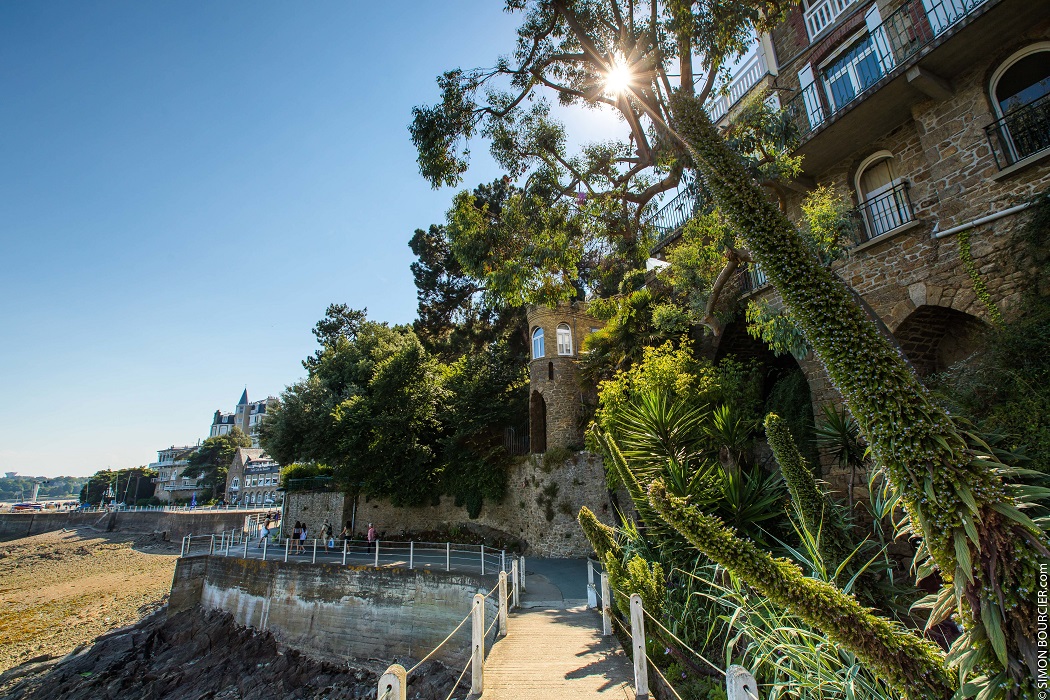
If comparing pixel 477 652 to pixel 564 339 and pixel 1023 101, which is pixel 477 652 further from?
pixel 564 339

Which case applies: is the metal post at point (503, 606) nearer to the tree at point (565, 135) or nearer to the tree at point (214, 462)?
the tree at point (565, 135)

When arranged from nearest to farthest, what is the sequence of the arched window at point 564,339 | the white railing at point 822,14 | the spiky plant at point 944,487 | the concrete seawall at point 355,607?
the spiky plant at point 944,487
the white railing at point 822,14
the concrete seawall at point 355,607
the arched window at point 564,339

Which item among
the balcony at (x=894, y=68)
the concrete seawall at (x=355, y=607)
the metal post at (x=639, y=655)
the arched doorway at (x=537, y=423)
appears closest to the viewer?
the metal post at (x=639, y=655)

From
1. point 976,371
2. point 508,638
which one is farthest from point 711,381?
point 508,638

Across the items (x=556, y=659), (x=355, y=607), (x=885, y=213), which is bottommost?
(x=355, y=607)

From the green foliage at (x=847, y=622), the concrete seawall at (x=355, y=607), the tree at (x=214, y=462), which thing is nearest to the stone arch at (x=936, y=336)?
the green foliage at (x=847, y=622)

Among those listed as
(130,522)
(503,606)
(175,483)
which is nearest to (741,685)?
(503,606)

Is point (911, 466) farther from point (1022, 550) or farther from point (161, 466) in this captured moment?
point (161, 466)

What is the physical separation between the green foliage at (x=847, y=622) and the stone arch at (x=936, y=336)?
25.3 feet

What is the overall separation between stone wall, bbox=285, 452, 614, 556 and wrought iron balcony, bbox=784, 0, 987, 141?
12.9m

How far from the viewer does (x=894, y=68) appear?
8.23 metres

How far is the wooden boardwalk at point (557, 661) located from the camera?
5.20 metres

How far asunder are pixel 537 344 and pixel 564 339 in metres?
1.34

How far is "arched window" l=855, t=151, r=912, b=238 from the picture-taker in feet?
29.6
